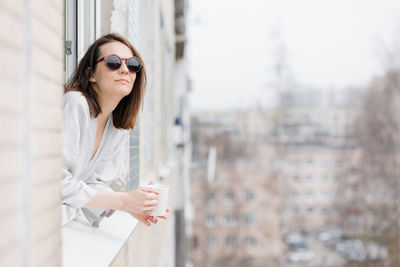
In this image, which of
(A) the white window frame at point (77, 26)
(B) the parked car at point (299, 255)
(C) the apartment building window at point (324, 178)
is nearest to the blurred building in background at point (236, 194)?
(B) the parked car at point (299, 255)

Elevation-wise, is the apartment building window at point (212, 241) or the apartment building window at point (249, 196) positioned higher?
the apartment building window at point (249, 196)

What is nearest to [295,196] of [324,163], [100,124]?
[324,163]

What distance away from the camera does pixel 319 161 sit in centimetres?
Result: 3067

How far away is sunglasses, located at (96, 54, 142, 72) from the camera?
169 centimetres

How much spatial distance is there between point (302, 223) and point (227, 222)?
19.7 ft

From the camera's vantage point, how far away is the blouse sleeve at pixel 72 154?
1.43m

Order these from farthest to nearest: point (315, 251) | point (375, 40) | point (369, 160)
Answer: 1. point (315, 251)
2. point (369, 160)
3. point (375, 40)

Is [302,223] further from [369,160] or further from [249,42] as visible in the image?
[249,42]

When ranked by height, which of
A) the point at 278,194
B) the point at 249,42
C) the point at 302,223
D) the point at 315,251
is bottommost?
the point at 315,251

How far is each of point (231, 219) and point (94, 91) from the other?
86.4ft

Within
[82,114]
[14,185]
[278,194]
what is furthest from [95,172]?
[278,194]

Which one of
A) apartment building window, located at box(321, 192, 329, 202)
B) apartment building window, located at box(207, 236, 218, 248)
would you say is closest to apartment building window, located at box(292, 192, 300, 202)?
apartment building window, located at box(321, 192, 329, 202)

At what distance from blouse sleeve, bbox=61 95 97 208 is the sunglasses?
9.6 inches

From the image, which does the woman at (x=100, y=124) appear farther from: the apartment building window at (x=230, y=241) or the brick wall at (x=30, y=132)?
the apartment building window at (x=230, y=241)
